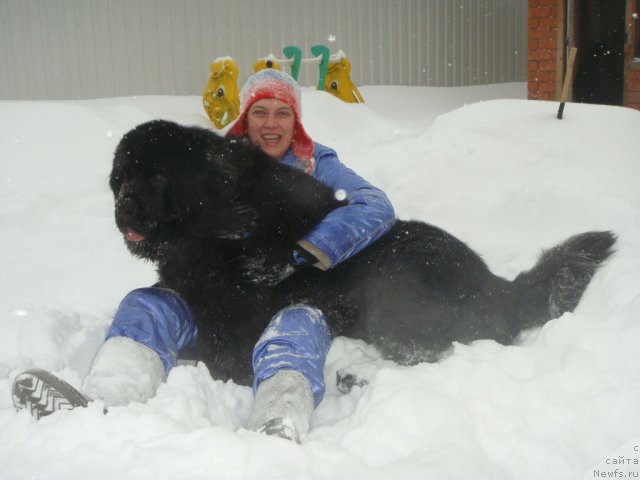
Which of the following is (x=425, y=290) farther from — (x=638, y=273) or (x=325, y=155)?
(x=325, y=155)

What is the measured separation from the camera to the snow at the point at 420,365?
1.33 m

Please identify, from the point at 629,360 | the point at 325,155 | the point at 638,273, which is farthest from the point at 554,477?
the point at 325,155

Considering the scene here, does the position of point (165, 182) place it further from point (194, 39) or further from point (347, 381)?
point (194, 39)

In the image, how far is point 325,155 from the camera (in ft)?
9.16

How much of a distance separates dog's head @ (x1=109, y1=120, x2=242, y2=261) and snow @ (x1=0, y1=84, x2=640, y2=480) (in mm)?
511

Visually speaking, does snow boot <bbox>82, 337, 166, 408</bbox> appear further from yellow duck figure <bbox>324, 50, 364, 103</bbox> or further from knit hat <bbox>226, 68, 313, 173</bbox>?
yellow duck figure <bbox>324, 50, 364, 103</bbox>

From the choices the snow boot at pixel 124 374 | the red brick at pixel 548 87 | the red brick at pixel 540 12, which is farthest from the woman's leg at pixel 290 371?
the red brick at pixel 540 12

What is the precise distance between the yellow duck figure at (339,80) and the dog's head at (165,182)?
261 inches

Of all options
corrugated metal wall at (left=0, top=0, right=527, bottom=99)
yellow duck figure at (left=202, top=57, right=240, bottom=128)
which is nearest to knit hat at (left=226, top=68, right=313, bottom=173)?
yellow duck figure at (left=202, top=57, right=240, bottom=128)

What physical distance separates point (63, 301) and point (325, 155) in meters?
1.45

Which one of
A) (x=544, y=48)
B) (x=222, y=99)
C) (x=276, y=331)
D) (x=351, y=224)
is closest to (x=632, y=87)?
(x=544, y=48)

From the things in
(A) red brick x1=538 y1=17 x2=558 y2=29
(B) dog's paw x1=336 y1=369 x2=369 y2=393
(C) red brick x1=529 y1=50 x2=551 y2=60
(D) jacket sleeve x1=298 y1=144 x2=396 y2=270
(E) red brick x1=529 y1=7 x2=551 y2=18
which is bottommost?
(B) dog's paw x1=336 y1=369 x2=369 y2=393

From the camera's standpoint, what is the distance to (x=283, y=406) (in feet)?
5.17

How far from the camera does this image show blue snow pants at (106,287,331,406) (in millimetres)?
1783
